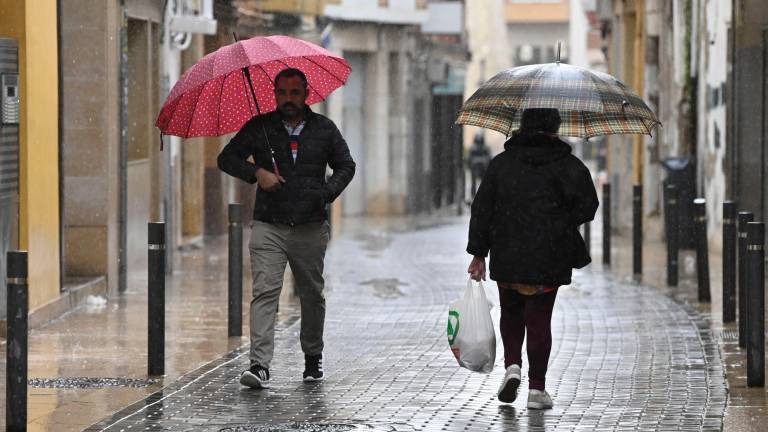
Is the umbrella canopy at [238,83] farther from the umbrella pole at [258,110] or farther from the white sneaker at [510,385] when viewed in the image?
the white sneaker at [510,385]

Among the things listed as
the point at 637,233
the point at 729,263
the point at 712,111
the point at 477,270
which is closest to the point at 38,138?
the point at 729,263

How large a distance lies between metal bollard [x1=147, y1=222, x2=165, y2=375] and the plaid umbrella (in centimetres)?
196

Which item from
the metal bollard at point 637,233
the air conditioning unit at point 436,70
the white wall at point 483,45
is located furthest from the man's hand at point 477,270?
the white wall at point 483,45

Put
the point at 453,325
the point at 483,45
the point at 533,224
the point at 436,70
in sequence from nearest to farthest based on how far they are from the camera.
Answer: the point at 533,224 < the point at 453,325 < the point at 436,70 < the point at 483,45

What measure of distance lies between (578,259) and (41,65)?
6072 millimetres

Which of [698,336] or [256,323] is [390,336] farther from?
[256,323]

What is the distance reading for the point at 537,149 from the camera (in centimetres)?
999

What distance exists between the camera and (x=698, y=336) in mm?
13430

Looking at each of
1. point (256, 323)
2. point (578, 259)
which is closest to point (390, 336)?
point (256, 323)

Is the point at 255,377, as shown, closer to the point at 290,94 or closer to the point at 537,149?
the point at 290,94

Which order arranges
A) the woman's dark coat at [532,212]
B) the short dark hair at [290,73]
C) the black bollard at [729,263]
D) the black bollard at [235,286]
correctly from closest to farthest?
the woman's dark coat at [532,212], the short dark hair at [290,73], the black bollard at [235,286], the black bollard at [729,263]

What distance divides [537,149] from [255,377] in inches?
80.4

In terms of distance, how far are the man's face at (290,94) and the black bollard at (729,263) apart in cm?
437

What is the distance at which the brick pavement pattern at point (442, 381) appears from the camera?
31.3 feet
